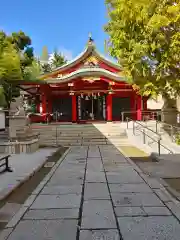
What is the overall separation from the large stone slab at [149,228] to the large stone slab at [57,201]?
1.28 metres

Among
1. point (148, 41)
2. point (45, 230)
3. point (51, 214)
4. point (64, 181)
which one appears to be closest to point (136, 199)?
point (51, 214)

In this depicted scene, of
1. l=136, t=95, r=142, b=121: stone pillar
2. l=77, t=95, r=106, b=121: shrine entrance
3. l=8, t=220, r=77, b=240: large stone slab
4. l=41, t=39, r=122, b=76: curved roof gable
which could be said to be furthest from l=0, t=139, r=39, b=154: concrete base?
l=41, t=39, r=122, b=76: curved roof gable

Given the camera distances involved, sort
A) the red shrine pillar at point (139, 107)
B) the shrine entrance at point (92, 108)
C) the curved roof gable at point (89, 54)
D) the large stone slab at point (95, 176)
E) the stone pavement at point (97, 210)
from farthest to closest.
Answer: the shrine entrance at point (92, 108) < the curved roof gable at point (89, 54) < the red shrine pillar at point (139, 107) < the large stone slab at point (95, 176) < the stone pavement at point (97, 210)

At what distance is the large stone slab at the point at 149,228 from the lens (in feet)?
13.6

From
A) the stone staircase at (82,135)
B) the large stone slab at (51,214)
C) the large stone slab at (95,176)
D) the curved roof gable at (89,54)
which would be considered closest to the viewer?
the large stone slab at (51,214)

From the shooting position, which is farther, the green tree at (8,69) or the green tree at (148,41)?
the green tree at (8,69)

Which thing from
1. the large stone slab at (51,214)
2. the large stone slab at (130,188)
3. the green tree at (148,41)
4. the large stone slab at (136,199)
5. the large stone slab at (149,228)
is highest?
the green tree at (148,41)

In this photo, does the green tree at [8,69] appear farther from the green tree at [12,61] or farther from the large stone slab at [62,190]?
the large stone slab at [62,190]

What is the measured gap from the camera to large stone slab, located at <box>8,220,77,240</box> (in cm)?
416

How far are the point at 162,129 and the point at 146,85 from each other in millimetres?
4159

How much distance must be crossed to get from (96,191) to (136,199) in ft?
3.45

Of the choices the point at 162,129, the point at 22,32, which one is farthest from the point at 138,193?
the point at 22,32

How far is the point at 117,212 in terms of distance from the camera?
524cm

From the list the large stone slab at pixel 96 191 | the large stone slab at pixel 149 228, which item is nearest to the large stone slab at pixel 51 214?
the large stone slab at pixel 149 228
